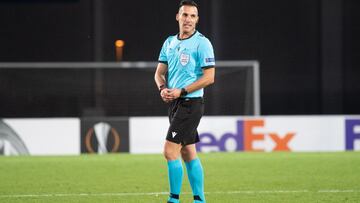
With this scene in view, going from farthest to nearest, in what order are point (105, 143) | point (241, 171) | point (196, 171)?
point (105, 143), point (241, 171), point (196, 171)

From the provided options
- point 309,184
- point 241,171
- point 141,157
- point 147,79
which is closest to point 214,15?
point 147,79

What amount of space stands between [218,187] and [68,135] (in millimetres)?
6435

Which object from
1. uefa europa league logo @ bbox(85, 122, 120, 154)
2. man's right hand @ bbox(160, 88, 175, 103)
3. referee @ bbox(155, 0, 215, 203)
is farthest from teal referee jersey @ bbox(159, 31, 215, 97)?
uefa europa league logo @ bbox(85, 122, 120, 154)

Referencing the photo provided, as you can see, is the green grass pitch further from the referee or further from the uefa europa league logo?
the uefa europa league logo

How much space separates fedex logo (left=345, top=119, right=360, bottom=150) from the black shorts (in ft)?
27.5

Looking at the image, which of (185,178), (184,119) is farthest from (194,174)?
(185,178)

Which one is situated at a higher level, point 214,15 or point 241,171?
point 214,15

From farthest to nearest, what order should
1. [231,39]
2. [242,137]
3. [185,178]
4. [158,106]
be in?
[231,39] → [158,106] → [242,137] → [185,178]

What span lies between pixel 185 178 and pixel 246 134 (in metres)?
5.26

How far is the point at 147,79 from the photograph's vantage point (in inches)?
632

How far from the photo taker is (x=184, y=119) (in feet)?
20.5

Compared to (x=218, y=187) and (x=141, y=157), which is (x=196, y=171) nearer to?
Answer: (x=218, y=187)

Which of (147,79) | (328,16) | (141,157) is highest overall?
(328,16)

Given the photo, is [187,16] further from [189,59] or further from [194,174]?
[194,174]
